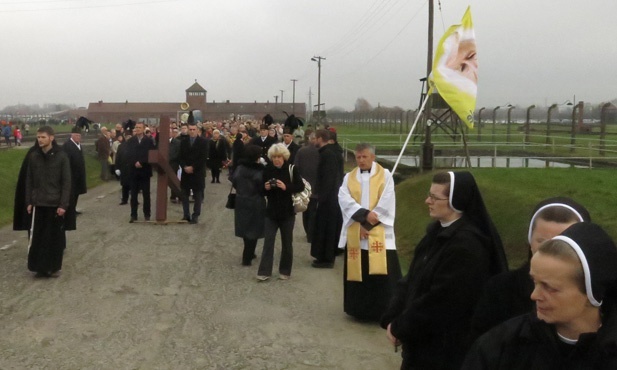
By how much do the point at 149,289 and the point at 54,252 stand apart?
1.55 metres

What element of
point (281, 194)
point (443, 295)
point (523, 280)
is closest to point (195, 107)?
point (281, 194)

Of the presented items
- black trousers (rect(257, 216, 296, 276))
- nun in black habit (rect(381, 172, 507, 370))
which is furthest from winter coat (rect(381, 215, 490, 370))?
black trousers (rect(257, 216, 296, 276))

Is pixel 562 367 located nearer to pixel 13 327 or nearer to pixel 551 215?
pixel 551 215

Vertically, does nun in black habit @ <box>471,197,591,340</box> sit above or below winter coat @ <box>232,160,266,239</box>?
above

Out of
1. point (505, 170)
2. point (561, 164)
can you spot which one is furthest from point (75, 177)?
point (561, 164)

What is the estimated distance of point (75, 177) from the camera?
42.5 ft

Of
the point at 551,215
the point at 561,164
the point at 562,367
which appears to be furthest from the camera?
the point at 561,164

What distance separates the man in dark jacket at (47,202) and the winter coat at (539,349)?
8314 millimetres

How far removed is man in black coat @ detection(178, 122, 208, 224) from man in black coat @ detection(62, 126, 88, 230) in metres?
2.09

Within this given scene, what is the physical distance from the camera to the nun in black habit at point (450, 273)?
4.21 metres

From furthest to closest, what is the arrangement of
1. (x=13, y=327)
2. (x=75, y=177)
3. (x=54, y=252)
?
(x=75, y=177), (x=54, y=252), (x=13, y=327)

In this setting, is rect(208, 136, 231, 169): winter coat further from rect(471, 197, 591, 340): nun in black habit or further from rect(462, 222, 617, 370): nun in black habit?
rect(462, 222, 617, 370): nun in black habit

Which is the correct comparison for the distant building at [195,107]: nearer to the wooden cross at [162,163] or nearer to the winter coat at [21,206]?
the wooden cross at [162,163]

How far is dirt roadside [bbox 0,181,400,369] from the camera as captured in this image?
6922 mm
